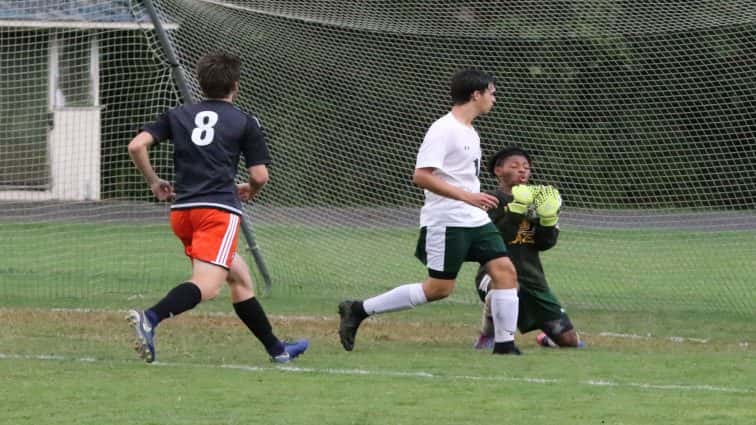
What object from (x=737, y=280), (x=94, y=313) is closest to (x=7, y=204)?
(x=94, y=313)

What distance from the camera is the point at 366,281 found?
503 inches

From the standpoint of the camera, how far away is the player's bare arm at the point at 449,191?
8250mm

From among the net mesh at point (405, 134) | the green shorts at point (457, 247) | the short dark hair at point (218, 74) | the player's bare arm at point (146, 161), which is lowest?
the net mesh at point (405, 134)

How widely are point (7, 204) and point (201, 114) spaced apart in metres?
7.30

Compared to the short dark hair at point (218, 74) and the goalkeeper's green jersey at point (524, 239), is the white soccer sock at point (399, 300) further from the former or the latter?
the short dark hair at point (218, 74)

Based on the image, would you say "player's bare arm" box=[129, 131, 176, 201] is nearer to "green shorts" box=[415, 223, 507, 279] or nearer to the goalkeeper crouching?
"green shorts" box=[415, 223, 507, 279]

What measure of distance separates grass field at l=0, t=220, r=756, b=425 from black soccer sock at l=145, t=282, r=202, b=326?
0.30m

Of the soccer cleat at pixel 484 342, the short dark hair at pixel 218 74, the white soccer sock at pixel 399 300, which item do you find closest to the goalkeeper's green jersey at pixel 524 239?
the soccer cleat at pixel 484 342

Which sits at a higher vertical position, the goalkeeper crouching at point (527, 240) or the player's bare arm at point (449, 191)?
the player's bare arm at point (449, 191)

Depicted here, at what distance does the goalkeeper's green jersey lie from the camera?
945 cm

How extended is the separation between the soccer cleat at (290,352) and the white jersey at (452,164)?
1.06 m

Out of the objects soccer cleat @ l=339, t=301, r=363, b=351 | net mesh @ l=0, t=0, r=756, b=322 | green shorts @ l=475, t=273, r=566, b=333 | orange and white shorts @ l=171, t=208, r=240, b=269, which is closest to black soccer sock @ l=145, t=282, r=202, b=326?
orange and white shorts @ l=171, t=208, r=240, b=269

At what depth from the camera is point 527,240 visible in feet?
31.4

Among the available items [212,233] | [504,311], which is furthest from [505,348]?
[212,233]
